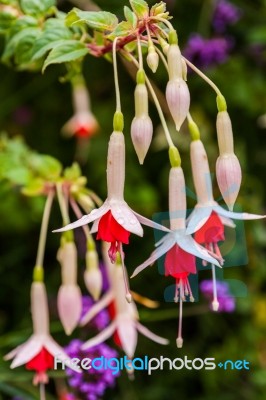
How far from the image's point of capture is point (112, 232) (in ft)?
2.09

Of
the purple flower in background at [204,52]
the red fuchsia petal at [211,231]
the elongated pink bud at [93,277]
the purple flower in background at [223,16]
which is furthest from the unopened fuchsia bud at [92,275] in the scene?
the purple flower in background at [223,16]

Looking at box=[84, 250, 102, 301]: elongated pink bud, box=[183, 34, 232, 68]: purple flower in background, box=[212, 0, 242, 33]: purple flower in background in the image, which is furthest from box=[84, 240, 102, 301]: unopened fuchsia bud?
box=[212, 0, 242, 33]: purple flower in background

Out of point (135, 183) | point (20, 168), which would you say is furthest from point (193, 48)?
point (20, 168)

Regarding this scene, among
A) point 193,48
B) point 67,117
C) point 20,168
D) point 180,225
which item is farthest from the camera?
point 67,117

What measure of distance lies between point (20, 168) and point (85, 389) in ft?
1.11

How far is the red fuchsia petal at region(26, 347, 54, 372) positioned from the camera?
84cm

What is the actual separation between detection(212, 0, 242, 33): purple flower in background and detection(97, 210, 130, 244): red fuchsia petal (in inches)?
36.0

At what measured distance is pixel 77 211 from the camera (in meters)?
0.90

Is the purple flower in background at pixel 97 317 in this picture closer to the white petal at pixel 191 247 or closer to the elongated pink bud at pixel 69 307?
the elongated pink bud at pixel 69 307

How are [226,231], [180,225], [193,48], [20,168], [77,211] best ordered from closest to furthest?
[180,225] → [226,231] → [77,211] → [20,168] → [193,48]

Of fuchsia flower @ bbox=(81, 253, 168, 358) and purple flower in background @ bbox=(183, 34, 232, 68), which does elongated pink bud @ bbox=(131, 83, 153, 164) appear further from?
purple flower in background @ bbox=(183, 34, 232, 68)

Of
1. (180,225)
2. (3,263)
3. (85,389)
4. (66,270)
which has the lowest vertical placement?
(3,263)

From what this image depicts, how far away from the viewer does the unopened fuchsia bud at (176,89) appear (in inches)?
24.3

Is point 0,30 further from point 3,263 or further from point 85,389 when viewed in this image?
point 3,263
